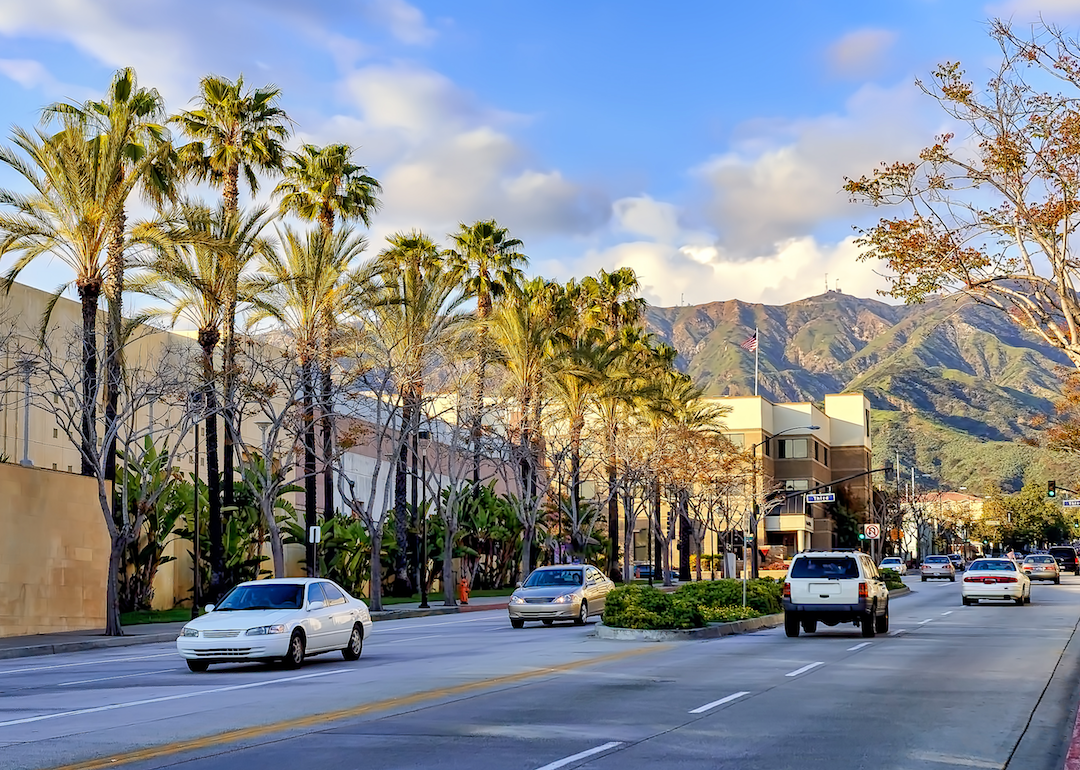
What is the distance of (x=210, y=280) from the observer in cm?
3797

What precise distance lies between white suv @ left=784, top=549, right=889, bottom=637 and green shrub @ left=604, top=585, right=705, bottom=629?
210cm

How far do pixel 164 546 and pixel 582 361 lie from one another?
19970 millimetres

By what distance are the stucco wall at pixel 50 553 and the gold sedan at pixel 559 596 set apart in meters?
11.3

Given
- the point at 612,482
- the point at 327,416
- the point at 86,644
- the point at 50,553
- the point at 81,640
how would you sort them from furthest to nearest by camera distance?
the point at 612,482 → the point at 327,416 → the point at 50,553 → the point at 81,640 → the point at 86,644

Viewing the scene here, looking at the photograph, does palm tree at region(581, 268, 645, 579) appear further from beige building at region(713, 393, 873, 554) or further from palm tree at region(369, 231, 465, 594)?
beige building at region(713, 393, 873, 554)

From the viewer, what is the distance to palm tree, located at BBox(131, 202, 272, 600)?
1421 inches

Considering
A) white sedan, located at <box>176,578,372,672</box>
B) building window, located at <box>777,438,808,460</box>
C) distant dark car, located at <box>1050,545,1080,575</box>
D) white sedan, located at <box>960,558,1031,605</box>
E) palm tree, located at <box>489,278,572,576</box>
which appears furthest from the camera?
building window, located at <box>777,438,808,460</box>

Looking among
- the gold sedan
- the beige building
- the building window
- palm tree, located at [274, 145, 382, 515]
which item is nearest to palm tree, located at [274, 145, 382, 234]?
palm tree, located at [274, 145, 382, 515]

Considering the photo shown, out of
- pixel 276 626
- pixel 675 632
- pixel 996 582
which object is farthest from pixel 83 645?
pixel 996 582

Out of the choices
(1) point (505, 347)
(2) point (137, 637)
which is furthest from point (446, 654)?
(1) point (505, 347)

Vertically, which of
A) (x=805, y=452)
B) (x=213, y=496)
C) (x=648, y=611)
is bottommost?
(x=648, y=611)

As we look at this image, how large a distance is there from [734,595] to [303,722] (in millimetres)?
21418

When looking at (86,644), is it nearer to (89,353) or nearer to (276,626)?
(89,353)

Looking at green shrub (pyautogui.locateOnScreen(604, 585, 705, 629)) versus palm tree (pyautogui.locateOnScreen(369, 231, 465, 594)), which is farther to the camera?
palm tree (pyautogui.locateOnScreen(369, 231, 465, 594))
